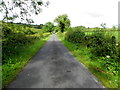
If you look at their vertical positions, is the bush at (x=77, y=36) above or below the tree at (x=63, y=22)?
below

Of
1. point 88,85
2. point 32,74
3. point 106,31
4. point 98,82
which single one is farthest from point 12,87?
point 106,31

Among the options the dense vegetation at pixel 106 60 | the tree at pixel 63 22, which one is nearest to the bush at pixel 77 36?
the dense vegetation at pixel 106 60

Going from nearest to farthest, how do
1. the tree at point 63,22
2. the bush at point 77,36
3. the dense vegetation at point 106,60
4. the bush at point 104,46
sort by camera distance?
the dense vegetation at point 106,60
the bush at point 104,46
the bush at point 77,36
the tree at point 63,22

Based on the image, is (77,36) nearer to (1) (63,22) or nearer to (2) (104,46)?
(2) (104,46)

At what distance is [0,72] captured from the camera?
5.70 metres

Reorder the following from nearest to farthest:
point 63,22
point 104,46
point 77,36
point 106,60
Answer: point 106,60, point 104,46, point 77,36, point 63,22

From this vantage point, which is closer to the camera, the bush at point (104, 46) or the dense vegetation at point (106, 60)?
the dense vegetation at point (106, 60)

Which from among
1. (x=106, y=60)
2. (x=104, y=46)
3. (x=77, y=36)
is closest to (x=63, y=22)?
(x=77, y=36)

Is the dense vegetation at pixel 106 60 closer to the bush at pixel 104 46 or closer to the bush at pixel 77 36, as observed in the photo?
the bush at pixel 104 46

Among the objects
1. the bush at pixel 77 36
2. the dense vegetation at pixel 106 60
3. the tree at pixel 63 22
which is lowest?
the dense vegetation at pixel 106 60

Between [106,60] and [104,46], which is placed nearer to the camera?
[106,60]

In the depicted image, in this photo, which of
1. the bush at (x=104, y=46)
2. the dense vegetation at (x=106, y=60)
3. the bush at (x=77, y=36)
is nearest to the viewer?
the dense vegetation at (x=106, y=60)

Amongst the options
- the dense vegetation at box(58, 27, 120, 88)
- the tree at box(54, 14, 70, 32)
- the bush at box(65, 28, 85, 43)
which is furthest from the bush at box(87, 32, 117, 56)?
the tree at box(54, 14, 70, 32)

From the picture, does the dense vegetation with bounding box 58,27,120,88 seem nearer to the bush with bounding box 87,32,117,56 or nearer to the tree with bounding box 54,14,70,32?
the bush with bounding box 87,32,117,56
